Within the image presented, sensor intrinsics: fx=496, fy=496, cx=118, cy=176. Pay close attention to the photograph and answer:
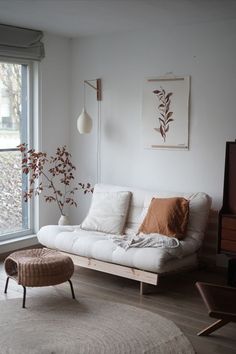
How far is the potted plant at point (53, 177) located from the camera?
5355 mm

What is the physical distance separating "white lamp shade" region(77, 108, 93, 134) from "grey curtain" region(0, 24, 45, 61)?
30.8 inches

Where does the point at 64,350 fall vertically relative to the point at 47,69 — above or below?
below

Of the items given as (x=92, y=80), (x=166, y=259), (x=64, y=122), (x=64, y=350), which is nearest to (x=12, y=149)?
(x=64, y=122)

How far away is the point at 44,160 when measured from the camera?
5461mm

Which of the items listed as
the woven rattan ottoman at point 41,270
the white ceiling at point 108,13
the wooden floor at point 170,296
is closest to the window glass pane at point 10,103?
the white ceiling at point 108,13

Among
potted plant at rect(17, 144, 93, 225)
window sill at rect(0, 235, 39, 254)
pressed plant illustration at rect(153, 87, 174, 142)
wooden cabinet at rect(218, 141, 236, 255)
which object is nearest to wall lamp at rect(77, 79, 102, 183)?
potted plant at rect(17, 144, 93, 225)

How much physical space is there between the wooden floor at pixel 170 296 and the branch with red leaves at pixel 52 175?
1.00 metres

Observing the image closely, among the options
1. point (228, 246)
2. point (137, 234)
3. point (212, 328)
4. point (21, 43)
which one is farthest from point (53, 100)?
point (212, 328)

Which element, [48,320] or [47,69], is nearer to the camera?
[48,320]

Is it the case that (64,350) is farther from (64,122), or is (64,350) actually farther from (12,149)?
(64,122)

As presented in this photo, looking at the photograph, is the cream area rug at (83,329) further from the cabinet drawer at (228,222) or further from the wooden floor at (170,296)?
the cabinet drawer at (228,222)

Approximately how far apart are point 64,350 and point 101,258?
4.29 feet

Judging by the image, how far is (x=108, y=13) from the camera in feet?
14.5

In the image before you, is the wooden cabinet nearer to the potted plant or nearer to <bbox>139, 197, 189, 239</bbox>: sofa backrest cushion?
<bbox>139, 197, 189, 239</bbox>: sofa backrest cushion
